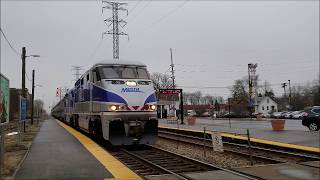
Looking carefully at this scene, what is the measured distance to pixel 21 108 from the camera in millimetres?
21531

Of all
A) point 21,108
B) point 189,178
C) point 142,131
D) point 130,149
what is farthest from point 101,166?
point 21,108

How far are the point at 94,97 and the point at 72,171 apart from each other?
7468 mm

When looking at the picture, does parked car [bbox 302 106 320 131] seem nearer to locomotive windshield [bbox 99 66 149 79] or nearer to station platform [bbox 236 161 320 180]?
locomotive windshield [bbox 99 66 149 79]

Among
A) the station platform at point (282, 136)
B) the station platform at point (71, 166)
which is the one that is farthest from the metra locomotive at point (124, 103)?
the station platform at point (282, 136)

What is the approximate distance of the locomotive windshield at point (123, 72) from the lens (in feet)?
58.4

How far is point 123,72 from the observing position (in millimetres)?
18141

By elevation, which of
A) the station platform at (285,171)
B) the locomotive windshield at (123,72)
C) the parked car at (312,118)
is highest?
the locomotive windshield at (123,72)

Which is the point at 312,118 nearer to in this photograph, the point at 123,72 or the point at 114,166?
the point at 123,72

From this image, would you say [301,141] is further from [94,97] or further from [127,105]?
[94,97]

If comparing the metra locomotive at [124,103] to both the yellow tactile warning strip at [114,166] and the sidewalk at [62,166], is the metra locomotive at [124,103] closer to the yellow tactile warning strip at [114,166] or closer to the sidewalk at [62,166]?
the yellow tactile warning strip at [114,166]

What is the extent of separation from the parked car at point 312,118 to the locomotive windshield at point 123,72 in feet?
44.5

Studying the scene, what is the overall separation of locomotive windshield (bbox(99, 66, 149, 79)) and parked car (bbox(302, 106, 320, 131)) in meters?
13.6

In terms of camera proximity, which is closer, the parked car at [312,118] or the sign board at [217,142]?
the sign board at [217,142]

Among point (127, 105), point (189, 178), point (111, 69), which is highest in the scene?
point (111, 69)
